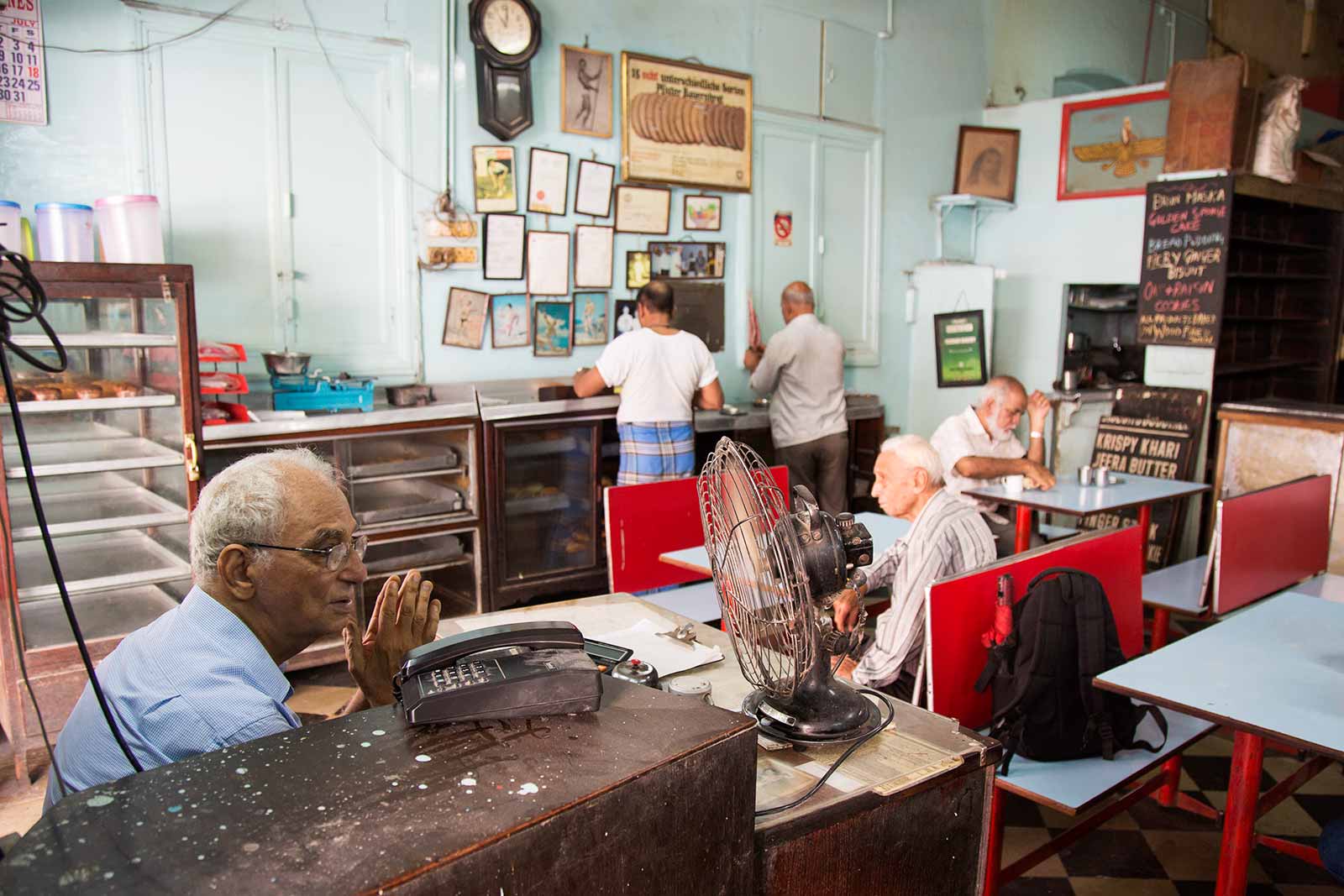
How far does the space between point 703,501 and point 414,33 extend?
13.7 ft

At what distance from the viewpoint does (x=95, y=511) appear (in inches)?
154

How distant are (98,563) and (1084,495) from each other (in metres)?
4.20

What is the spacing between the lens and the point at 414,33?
4.93m

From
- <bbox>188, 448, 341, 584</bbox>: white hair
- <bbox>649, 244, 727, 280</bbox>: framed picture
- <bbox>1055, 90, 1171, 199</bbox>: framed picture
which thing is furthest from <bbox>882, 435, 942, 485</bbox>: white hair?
<bbox>1055, 90, 1171, 199</bbox>: framed picture

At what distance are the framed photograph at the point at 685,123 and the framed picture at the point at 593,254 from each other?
397 mm

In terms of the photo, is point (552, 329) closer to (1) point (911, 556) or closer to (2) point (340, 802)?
(1) point (911, 556)

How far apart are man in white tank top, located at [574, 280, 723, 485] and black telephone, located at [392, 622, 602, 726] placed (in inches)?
133

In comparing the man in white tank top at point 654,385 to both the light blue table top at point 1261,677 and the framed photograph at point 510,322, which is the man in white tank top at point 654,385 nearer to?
the framed photograph at point 510,322

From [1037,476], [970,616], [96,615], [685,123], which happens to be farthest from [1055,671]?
[685,123]

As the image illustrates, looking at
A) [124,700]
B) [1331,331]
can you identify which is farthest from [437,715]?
[1331,331]

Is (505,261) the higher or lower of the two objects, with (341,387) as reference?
higher

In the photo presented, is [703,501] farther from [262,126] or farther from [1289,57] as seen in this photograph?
[1289,57]

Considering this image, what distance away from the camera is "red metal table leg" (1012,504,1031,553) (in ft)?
13.9

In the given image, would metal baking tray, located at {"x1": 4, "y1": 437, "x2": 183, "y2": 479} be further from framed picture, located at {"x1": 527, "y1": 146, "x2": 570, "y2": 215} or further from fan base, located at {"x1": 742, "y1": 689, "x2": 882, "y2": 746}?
fan base, located at {"x1": 742, "y1": 689, "x2": 882, "y2": 746}
